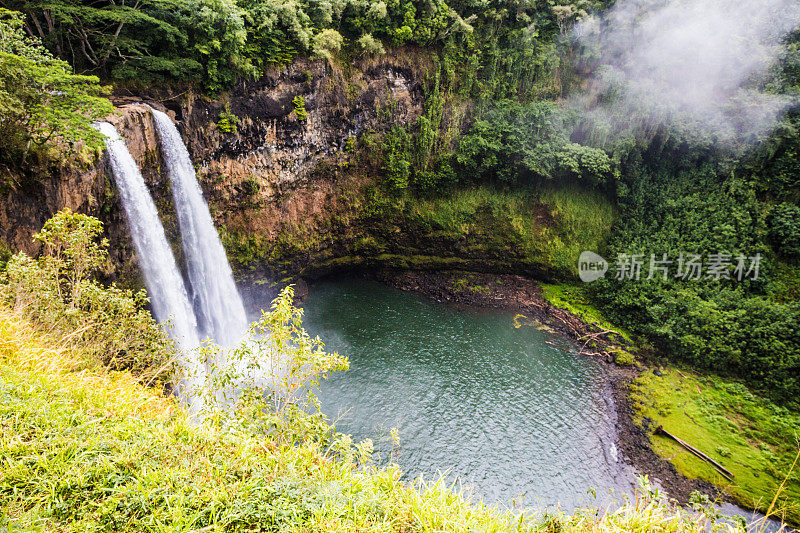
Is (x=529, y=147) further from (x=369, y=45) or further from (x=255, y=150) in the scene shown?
(x=255, y=150)

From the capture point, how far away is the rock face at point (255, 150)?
28.2 feet

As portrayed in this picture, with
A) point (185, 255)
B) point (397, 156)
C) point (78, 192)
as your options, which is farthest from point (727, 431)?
point (78, 192)

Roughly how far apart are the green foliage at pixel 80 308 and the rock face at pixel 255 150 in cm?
249

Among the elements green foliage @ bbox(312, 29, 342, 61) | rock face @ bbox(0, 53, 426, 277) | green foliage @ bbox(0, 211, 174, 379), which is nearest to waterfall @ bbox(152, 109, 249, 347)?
rock face @ bbox(0, 53, 426, 277)

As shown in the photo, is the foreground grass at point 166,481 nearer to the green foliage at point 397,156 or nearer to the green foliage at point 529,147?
the green foliage at point 397,156

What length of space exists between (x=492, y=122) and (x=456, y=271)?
8159mm

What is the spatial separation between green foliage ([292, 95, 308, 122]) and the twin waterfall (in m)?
5.27

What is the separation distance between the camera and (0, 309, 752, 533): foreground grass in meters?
3.17

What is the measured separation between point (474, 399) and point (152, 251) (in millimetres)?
11078

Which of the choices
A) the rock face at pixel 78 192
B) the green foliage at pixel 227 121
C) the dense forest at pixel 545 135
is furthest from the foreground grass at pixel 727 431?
the green foliage at pixel 227 121

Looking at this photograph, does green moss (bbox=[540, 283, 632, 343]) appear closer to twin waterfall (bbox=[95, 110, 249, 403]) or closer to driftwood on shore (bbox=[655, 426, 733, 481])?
driftwood on shore (bbox=[655, 426, 733, 481])

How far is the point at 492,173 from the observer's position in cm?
1994

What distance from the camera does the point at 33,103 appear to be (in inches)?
271

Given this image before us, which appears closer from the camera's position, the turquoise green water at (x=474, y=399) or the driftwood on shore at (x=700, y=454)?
the turquoise green water at (x=474, y=399)
